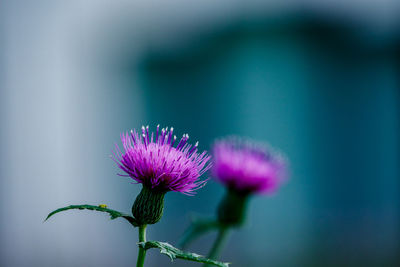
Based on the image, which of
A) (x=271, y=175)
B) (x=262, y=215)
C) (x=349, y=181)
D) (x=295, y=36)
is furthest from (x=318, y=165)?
(x=271, y=175)

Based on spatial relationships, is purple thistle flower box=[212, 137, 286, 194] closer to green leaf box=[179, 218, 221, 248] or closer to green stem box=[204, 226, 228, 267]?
green stem box=[204, 226, 228, 267]

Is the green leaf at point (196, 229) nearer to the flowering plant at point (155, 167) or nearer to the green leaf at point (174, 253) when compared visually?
the flowering plant at point (155, 167)

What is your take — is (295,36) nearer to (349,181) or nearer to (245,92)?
(245,92)

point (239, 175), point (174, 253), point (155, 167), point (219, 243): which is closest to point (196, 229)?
point (219, 243)

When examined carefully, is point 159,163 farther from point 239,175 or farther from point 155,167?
point 239,175

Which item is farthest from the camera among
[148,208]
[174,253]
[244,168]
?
[244,168]
